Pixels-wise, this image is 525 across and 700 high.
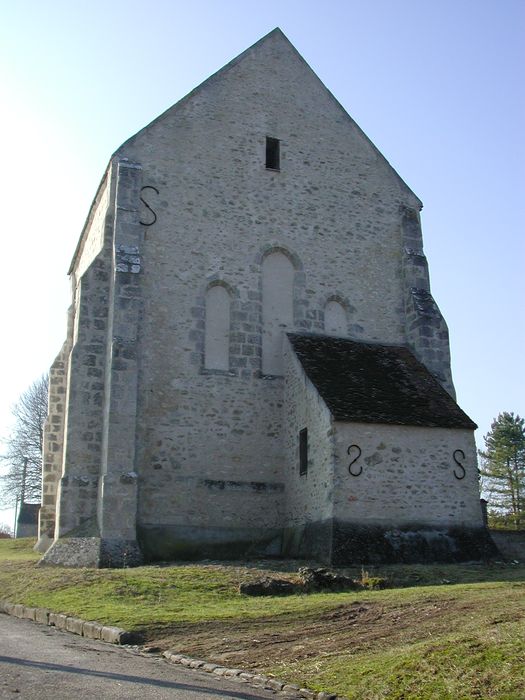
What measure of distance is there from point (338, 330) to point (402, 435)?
4.69 meters

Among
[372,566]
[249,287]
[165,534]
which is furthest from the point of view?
[249,287]

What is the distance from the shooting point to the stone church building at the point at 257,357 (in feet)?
56.4

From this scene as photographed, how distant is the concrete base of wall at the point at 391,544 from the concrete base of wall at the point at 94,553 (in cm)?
369

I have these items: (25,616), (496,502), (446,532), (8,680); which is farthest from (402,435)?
(496,502)

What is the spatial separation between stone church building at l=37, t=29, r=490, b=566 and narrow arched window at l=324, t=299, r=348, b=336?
0.06 metres

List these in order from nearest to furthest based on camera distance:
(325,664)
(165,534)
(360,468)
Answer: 1. (325,664)
2. (360,468)
3. (165,534)

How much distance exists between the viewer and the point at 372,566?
15594 mm

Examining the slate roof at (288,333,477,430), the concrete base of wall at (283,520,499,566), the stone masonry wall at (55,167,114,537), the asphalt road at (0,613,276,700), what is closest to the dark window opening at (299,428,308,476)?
the slate roof at (288,333,477,430)

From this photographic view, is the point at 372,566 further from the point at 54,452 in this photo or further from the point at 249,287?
the point at 54,452

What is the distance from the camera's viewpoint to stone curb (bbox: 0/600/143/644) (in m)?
10.1

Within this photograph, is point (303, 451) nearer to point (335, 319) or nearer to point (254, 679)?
point (335, 319)

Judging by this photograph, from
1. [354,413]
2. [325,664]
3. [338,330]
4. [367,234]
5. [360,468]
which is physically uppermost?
[367,234]

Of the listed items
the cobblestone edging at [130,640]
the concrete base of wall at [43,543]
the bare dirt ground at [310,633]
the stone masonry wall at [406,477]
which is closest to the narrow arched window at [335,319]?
the stone masonry wall at [406,477]

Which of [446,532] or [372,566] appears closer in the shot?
[372,566]
